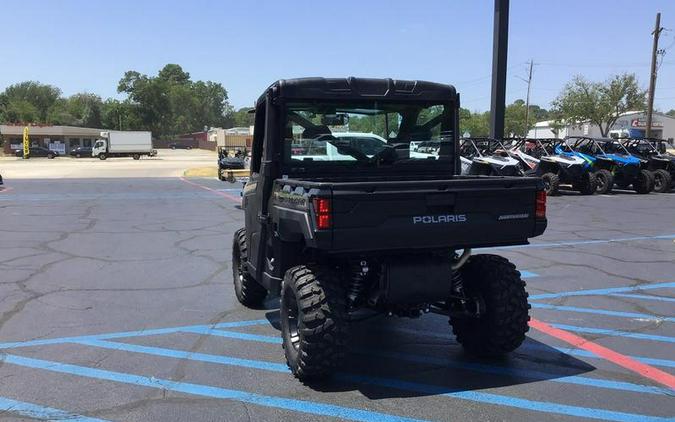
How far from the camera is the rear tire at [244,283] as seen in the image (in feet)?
20.1

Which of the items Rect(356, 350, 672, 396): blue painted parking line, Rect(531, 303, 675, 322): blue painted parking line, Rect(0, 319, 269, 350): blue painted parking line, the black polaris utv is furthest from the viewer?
Rect(531, 303, 675, 322): blue painted parking line

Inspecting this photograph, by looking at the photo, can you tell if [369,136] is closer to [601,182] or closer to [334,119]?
[334,119]

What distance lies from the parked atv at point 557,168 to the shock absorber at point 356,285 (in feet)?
51.3

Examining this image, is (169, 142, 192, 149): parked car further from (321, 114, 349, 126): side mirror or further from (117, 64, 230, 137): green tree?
(321, 114, 349, 126): side mirror

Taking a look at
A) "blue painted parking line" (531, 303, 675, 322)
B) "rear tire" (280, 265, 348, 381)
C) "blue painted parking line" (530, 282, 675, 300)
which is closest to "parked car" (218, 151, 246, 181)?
"blue painted parking line" (530, 282, 675, 300)

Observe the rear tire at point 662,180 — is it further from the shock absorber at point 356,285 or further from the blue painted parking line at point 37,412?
the blue painted parking line at point 37,412

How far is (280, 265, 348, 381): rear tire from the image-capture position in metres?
4.03

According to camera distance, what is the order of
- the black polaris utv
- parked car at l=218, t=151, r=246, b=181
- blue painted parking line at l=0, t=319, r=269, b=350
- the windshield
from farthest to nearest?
parked car at l=218, t=151, r=246, b=181
blue painted parking line at l=0, t=319, r=269, b=350
the windshield
the black polaris utv

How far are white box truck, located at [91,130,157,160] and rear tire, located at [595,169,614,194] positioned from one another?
53.8 meters

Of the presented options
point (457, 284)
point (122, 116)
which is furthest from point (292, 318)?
point (122, 116)

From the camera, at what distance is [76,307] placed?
6297mm

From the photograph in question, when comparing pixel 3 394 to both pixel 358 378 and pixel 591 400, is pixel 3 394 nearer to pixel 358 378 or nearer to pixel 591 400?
pixel 358 378

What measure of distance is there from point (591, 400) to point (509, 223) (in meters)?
1.34

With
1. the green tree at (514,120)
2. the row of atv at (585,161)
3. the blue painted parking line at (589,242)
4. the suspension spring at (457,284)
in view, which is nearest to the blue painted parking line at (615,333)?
the suspension spring at (457,284)
